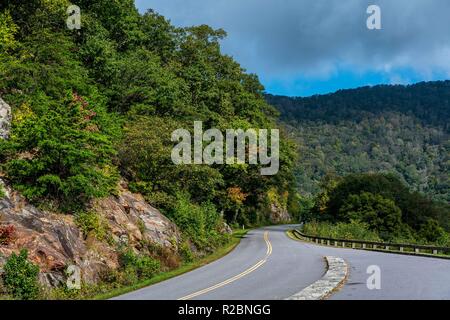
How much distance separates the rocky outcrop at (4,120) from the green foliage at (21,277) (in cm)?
742

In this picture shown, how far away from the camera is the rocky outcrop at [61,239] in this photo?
1781cm

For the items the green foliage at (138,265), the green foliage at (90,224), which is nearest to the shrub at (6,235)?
the green foliage at (90,224)

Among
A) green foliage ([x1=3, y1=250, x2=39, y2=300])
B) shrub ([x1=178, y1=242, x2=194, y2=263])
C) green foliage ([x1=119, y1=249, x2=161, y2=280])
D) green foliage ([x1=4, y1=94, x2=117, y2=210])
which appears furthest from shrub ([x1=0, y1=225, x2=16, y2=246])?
shrub ([x1=178, y1=242, x2=194, y2=263])

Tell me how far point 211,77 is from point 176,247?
32919 mm

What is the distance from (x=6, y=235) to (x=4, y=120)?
22.6 feet

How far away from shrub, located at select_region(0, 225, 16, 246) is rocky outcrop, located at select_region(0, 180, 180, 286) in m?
0.09

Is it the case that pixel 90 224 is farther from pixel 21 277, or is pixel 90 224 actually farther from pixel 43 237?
pixel 21 277

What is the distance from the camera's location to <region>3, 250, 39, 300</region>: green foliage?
1577 centimetres

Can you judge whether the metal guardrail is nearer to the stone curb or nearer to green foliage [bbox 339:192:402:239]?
the stone curb

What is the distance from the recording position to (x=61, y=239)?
770 inches

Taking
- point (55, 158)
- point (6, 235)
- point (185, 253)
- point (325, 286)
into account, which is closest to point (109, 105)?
point (185, 253)

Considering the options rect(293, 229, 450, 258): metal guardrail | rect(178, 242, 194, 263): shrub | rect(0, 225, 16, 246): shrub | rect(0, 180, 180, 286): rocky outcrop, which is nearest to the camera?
rect(0, 225, 16, 246): shrub
